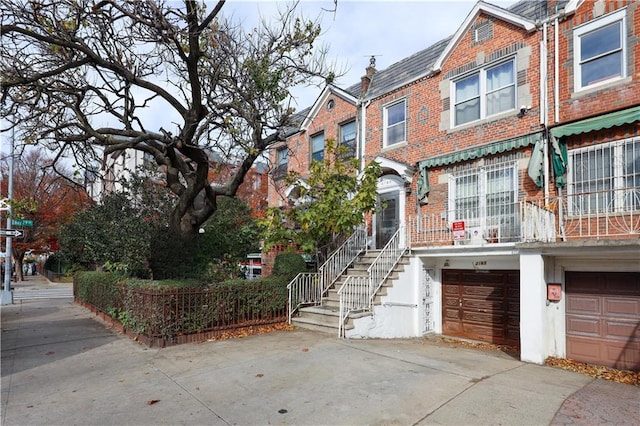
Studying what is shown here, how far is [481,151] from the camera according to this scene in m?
10.1

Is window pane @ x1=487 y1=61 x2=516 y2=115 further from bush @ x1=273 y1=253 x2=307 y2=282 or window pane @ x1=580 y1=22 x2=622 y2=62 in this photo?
bush @ x1=273 y1=253 x2=307 y2=282

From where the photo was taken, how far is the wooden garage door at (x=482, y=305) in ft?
31.2

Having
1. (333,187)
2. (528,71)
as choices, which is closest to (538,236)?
(528,71)

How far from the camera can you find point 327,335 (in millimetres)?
9352

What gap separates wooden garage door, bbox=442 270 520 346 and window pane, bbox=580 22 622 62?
5.12 m

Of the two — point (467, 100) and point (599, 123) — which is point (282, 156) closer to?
point (467, 100)

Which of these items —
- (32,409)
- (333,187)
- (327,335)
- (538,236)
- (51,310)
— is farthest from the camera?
(51,310)

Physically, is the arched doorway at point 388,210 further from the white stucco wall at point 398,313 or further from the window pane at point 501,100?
the window pane at point 501,100

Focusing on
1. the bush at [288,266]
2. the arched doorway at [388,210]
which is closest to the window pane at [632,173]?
the arched doorway at [388,210]

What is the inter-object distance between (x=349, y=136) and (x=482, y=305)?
24.9 feet

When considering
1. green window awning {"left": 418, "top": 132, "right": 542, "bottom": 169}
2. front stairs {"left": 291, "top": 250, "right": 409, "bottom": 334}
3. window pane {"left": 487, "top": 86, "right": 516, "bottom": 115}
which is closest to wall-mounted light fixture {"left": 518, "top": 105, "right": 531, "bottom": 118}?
window pane {"left": 487, "top": 86, "right": 516, "bottom": 115}

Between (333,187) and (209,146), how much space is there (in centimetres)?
369

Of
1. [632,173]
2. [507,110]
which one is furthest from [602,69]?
[632,173]

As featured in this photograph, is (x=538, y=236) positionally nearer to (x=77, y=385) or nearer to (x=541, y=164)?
(x=541, y=164)
